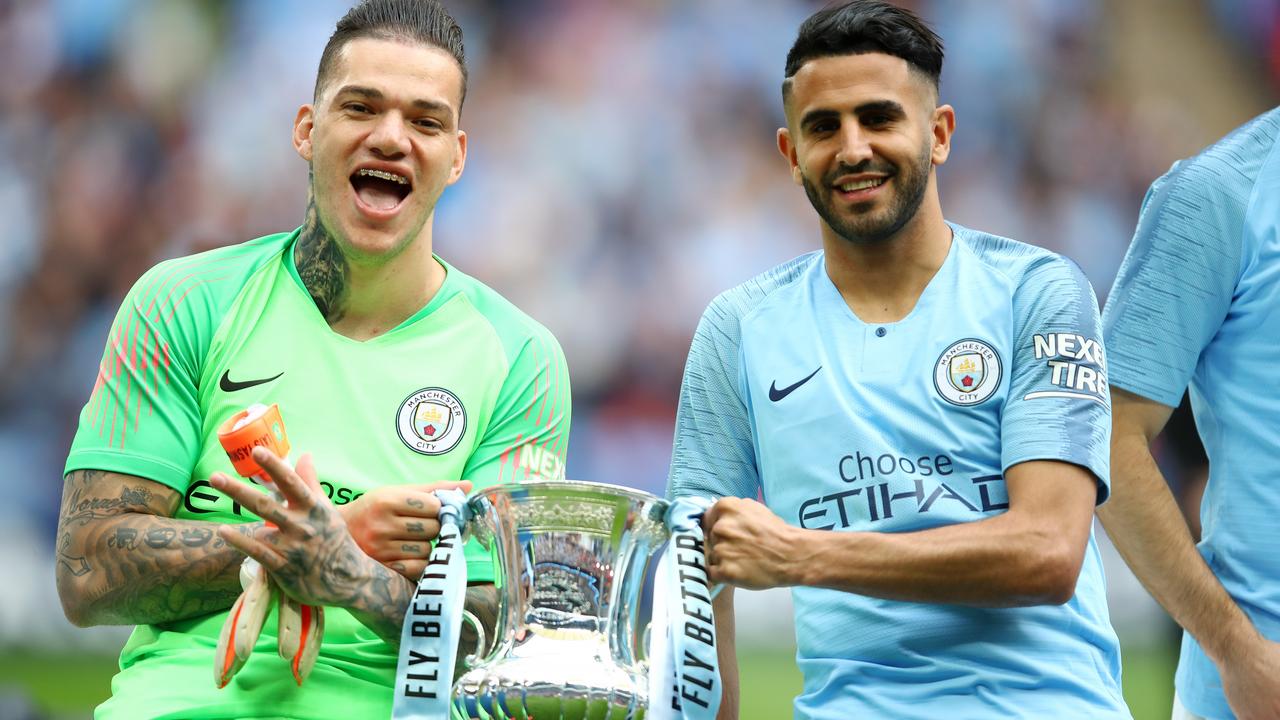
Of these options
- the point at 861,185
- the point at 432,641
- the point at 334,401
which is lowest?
the point at 432,641

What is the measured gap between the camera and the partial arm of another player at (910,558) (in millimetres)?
2279

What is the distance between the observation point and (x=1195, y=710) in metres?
2.75

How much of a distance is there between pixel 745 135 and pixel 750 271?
105 cm

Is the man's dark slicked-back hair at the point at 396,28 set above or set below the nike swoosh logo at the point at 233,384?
above

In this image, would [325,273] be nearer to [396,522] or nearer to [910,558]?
[396,522]

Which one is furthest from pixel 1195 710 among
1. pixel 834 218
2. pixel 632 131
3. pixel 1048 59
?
pixel 1048 59

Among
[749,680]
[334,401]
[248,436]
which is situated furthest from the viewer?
[749,680]

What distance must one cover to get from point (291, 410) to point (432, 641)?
0.76m

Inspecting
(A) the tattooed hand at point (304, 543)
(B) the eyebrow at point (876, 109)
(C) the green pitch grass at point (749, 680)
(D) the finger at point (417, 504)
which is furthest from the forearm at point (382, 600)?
(C) the green pitch grass at point (749, 680)

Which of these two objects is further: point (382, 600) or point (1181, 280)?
point (1181, 280)

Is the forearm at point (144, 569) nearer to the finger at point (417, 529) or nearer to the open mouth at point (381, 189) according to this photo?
the finger at point (417, 529)

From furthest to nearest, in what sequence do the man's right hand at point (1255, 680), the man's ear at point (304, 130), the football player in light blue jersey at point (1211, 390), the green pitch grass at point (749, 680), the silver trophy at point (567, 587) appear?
the green pitch grass at point (749, 680) → the man's ear at point (304, 130) → the football player in light blue jersey at point (1211, 390) → the man's right hand at point (1255, 680) → the silver trophy at point (567, 587)

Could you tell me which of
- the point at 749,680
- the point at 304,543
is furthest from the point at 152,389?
the point at 749,680

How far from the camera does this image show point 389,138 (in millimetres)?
2697
